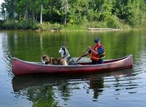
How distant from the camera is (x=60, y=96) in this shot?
10289 millimetres

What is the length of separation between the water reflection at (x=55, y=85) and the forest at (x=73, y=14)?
4126 cm

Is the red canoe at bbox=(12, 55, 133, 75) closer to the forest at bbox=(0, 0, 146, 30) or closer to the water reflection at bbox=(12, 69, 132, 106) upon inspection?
the water reflection at bbox=(12, 69, 132, 106)

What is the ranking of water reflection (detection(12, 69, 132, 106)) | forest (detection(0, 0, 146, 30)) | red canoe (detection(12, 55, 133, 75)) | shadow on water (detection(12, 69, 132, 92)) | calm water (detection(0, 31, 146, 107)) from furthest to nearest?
forest (detection(0, 0, 146, 30))
red canoe (detection(12, 55, 133, 75))
shadow on water (detection(12, 69, 132, 92))
water reflection (detection(12, 69, 132, 106))
calm water (detection(0, 31, 146, 107))

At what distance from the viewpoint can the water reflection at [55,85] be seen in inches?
404

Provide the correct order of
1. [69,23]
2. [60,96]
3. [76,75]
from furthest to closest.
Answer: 1. [69,23]
2. [76,75]
3. [60,96]

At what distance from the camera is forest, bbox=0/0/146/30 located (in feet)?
187

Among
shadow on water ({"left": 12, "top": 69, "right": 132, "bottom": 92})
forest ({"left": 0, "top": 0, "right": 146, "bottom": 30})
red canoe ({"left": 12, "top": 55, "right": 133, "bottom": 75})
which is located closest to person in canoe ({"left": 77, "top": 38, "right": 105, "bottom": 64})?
red canoe ({"left": 12, "top": 55, "right": 133, "bottom": 75})

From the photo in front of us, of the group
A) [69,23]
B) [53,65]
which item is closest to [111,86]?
[53,65]

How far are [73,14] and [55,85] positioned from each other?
47823mm

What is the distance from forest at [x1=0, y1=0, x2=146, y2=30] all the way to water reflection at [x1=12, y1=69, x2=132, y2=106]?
4126 centimetres

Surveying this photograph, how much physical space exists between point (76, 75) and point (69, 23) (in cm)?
4556

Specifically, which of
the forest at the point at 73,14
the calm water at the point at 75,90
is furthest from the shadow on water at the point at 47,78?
the forest at the point at 73,14

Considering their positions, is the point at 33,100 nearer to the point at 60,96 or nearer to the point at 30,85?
the point at 60,96

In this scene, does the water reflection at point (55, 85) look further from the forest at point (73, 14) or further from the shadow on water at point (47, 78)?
the forest at point (73, 14)
